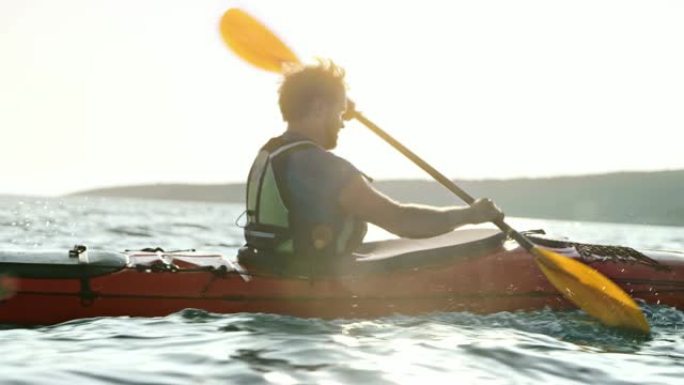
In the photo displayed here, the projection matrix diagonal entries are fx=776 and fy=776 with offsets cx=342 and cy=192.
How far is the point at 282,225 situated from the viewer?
5109mm

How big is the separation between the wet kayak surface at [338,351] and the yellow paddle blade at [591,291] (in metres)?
0.12

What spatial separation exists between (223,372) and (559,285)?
2877 millimetres

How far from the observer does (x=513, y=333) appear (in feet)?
16.4

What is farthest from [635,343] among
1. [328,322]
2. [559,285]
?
[328,322]

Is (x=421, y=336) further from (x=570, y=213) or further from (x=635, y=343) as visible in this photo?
(x=570, y=213)

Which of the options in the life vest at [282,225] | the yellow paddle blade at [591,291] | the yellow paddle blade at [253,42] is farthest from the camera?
the yellow paddle blade at [253,42]

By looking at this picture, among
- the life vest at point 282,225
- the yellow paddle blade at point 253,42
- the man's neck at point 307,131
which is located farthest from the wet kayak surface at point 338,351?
the yellow paddle blade at point 253,42

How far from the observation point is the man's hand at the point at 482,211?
5.21m

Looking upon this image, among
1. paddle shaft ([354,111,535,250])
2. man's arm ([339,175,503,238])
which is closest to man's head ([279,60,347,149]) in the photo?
man's arm ([339,175,503,238])

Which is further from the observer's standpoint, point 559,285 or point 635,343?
point 559,285

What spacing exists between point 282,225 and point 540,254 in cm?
195

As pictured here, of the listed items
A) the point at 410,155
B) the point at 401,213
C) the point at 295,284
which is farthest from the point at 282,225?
the point at 410,155

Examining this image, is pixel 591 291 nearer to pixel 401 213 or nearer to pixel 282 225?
pixel 401 213

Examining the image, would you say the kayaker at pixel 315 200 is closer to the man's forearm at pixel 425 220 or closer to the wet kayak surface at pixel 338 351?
the man's forearm at pixel 425 220
